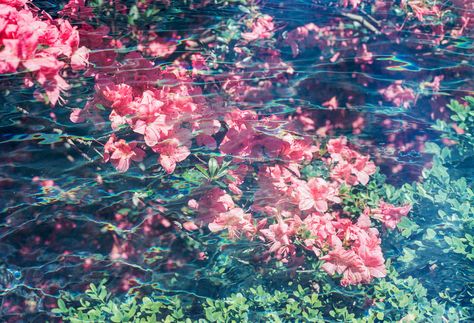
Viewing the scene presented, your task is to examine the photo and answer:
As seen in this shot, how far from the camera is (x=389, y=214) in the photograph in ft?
4.79

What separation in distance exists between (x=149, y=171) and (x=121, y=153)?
0.31 ft

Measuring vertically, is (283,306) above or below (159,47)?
below

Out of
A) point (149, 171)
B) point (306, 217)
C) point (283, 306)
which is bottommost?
point (283, 306)

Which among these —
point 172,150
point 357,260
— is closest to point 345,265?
point 357,260

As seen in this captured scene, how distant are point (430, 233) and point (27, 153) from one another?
1.23 meters

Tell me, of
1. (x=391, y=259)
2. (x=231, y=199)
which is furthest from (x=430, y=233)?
(x=231, y=199)

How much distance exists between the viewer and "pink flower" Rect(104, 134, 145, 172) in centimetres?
114

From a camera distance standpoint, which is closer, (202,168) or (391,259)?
(202,168)

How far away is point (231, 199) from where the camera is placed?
4.20 feet

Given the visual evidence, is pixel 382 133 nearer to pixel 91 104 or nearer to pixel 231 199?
pixel 231 199

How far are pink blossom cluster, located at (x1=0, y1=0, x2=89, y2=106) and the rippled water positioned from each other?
46 mm

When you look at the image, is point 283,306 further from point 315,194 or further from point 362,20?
point 362,20

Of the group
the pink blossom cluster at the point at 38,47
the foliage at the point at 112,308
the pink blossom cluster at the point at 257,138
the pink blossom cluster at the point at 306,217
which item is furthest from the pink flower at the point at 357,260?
the pink blossom cluster at the point at 38,47

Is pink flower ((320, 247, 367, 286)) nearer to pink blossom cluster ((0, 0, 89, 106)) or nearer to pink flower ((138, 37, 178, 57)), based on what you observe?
pink flower ((138, 37, 178, 57))
